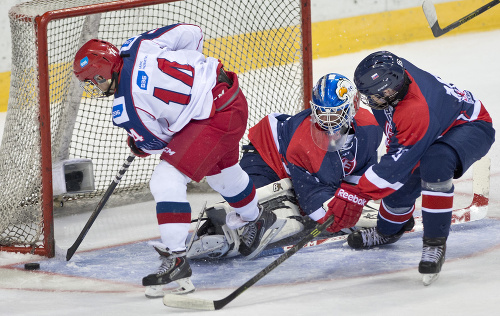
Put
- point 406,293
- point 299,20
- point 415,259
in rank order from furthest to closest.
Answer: point 299,20 → point 415,259 → point 406,293

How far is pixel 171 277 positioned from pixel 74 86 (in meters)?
1.37

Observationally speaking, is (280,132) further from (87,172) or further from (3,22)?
(3,22)

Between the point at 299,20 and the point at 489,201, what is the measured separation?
4.17ft

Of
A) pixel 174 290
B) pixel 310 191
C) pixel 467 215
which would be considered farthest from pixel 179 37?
pixel 467 215

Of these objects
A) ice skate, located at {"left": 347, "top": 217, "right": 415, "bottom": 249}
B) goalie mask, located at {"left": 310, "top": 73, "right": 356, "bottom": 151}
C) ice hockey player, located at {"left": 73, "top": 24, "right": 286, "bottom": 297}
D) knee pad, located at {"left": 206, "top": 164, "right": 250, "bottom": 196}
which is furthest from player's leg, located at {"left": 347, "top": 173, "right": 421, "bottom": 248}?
ice hockey player, located at {"left": 73, "top": 24, "right": 286, "bottom": 297}

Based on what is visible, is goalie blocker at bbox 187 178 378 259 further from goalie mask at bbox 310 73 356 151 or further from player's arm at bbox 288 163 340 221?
goalie mask at bbox 310 73 356 151

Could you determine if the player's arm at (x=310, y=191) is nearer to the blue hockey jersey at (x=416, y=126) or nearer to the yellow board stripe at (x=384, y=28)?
the blue hockey jersey at (x=416, y=126)

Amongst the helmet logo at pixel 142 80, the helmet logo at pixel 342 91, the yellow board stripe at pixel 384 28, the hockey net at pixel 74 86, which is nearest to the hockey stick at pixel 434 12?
the hockey net at pixel 74 86

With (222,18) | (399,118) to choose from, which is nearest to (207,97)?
(399,118)

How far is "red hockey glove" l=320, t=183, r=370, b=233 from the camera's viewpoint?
3.12 m

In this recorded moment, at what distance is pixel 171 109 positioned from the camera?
3.06 m

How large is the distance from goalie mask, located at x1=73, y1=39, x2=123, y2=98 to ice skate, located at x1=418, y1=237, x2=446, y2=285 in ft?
4.07

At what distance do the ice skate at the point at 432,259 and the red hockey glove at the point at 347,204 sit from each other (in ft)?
0.88

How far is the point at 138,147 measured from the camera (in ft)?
11.0
